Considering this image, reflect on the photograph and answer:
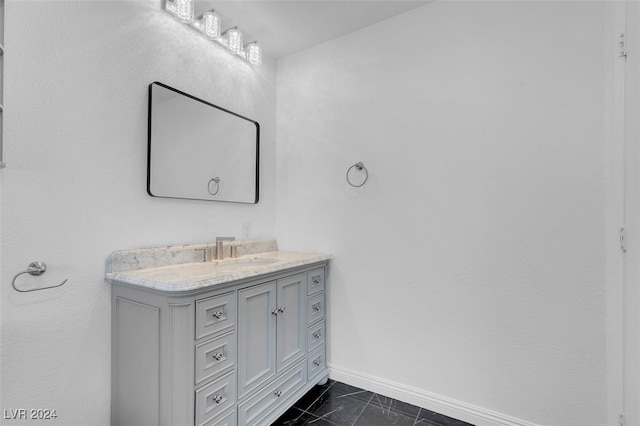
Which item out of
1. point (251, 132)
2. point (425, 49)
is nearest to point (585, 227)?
point (425, 49)

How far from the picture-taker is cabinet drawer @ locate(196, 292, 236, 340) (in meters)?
1.36

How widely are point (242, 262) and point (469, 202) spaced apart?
145 cm

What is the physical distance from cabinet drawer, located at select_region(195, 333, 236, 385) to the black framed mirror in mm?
887

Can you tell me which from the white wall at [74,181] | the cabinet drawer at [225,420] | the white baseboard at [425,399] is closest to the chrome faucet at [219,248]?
the white wall at [74,181]

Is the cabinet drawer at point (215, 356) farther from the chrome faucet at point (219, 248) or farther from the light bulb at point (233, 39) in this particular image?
the light bulb at point (233, 39)

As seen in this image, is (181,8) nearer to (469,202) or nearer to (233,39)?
(233,39)

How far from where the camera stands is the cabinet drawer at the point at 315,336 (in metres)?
2.08

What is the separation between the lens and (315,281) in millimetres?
2141

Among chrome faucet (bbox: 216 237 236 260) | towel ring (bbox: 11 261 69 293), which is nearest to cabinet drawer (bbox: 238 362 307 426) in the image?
chrome faucet (bbox: 216 237 236 260)

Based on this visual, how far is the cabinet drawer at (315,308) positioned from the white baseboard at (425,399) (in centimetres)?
44

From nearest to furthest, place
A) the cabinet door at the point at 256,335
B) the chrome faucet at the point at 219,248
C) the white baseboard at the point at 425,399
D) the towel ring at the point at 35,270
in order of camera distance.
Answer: the towel ring at the point at 35,270
the cabinet door at the point at 256,335
the white baseboard at the point at 425,399
the chrome faucet at the point at 219,248

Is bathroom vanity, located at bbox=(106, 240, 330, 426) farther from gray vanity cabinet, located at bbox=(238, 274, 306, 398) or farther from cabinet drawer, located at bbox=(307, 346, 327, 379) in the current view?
cabinet drawer, located at bbox=(307, 346, 327, 379)

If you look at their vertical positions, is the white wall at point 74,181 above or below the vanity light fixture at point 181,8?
below

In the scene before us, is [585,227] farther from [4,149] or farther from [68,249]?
[4,149]
